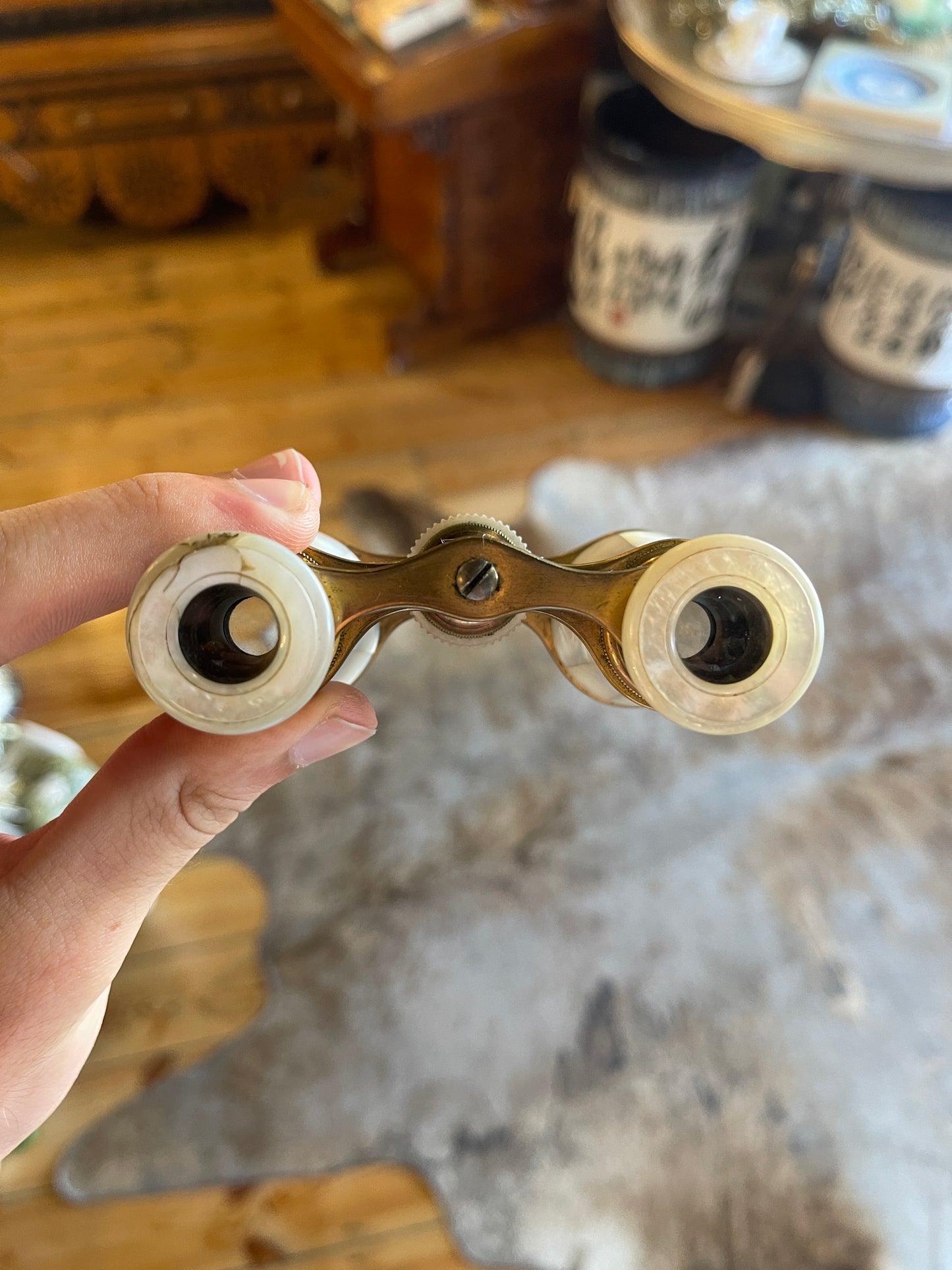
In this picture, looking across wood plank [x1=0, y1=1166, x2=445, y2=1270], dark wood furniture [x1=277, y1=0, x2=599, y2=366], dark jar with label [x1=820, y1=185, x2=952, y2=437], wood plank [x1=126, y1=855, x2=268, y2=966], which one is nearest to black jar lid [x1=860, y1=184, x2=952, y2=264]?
dark jar with label [x1=820, y1=185, x2=952, y2=437]

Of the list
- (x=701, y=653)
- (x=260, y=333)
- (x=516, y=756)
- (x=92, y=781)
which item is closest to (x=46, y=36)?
(x=260, y=333)

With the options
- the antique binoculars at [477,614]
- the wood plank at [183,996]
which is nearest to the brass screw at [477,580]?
the antique binoculars at [477,614]

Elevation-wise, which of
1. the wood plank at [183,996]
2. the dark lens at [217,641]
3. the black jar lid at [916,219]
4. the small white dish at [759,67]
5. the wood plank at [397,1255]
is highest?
the small white dish at [759,67]

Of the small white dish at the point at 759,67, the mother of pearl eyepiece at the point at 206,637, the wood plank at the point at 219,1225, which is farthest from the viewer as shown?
the small white dish at the point at 759,67

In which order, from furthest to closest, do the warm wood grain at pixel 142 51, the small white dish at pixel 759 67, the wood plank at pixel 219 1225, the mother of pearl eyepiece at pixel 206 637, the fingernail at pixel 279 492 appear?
the warm wood grain at pixel 142 51 → the small white dish at pixel 759 67 → the wood plank at pixel 219 1225 → the fingernail at pixel 279 492 → the mother of pearl eyepiece at pixel 206 637

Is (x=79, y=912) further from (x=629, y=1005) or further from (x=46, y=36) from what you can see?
(x=46, y=36)

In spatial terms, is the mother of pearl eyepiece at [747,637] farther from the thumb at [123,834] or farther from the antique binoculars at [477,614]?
the thumb at [123,834]

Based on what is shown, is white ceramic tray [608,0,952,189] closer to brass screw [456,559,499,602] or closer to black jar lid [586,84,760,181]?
black jar lid [586,84,760,181]
